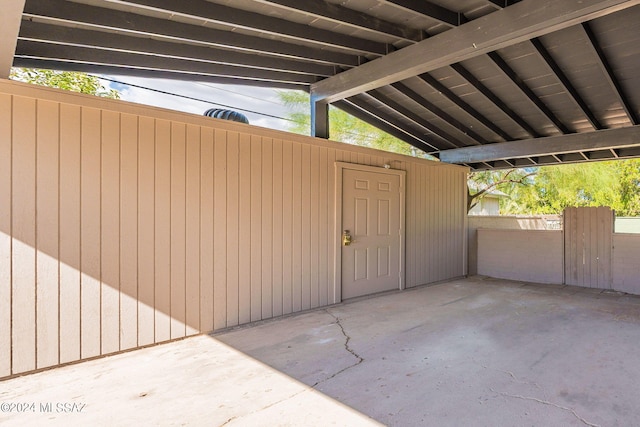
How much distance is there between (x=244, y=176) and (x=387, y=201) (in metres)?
2.53

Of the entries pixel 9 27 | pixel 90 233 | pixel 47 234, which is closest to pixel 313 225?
pixel 90 233

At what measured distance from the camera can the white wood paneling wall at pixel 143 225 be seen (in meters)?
2.72

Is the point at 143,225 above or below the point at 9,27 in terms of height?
below

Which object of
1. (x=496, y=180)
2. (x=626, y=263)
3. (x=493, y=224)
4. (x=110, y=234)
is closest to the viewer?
(x=110, y=234)

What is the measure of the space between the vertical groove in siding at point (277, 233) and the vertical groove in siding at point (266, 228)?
4cm

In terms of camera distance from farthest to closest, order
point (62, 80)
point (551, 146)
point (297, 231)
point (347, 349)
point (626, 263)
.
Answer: point (62, 80)
point (551, 146)
point (626, 263)
point (297, 231)
point (347, 349)

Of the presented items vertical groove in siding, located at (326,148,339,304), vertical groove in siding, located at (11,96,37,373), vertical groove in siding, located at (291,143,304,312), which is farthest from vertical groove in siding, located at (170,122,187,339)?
vertical groove in siding, located at (326,148,339,304)

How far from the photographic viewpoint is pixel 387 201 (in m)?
5.58

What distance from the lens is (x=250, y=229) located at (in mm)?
A: 3994

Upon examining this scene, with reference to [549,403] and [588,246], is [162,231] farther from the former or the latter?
[588,246]

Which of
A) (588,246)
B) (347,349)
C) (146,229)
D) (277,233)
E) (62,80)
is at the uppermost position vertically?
(62,80)

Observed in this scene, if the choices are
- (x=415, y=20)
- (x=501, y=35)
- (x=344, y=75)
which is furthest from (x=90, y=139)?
(x=501, y=35)

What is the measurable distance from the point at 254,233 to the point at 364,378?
2.03 metres

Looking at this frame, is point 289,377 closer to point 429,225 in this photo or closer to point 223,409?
point 223,409
